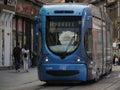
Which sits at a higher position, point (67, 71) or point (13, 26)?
point (13, 26)

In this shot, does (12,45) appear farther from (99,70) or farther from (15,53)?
(99,70)

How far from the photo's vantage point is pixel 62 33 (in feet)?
65.6

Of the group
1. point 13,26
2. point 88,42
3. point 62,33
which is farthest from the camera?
point 13,26

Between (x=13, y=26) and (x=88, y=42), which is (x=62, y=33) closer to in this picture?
(x=88, y=42)

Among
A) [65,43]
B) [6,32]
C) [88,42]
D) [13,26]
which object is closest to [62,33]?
[65,43]

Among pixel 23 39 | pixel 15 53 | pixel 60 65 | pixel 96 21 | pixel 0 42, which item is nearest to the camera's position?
pixel 60 65

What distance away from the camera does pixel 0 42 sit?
33.2 metres

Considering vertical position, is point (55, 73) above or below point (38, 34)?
below

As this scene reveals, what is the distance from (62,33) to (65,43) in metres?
0.47

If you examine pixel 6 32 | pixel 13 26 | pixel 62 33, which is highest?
pixel 13 26

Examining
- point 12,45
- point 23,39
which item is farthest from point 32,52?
point 12,45

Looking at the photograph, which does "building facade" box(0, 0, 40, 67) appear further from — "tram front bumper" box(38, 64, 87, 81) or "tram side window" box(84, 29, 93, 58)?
"tram front bumper" box(38, 64, 87, 81)

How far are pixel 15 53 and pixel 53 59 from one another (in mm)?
10959

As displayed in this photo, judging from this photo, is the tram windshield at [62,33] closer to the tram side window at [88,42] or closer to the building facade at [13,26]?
the tram side window at [88,42]
